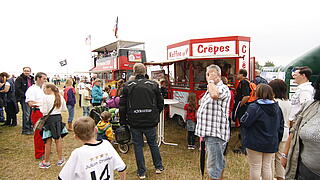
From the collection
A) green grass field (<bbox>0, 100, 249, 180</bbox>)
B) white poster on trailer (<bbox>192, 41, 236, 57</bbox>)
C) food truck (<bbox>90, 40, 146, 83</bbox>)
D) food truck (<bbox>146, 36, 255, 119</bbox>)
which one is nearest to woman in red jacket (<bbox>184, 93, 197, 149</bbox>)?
green grass field (<bbox>0, 100, 249, 180</bbox>)

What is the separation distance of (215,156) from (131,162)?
6.88 feet

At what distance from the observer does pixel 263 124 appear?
2586mm

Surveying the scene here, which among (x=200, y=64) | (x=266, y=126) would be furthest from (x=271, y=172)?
(x=200, y=64)

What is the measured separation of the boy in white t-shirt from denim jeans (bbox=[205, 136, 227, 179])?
1148mm

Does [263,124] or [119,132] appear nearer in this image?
[263,124]

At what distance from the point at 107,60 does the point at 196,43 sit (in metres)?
11.0

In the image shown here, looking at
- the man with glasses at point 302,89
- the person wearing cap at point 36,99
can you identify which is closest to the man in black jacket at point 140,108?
the person wearing cap at point 36,99

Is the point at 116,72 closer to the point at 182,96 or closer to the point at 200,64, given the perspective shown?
the point at 200,64

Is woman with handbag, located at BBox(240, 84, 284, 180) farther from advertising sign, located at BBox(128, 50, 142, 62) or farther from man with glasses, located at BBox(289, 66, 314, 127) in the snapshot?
advertising sign, located at BBox(128, 50, 142, 62)

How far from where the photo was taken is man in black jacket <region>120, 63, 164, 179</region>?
3.36 meters

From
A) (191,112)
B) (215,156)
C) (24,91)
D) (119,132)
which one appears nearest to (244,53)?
(191,112)

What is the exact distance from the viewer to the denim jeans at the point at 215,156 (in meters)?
2.60

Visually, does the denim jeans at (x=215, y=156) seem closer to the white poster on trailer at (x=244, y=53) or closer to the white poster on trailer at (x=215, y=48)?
the white poster on trailer at (x=215, y=48)

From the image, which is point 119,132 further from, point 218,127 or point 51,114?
point 218,127
